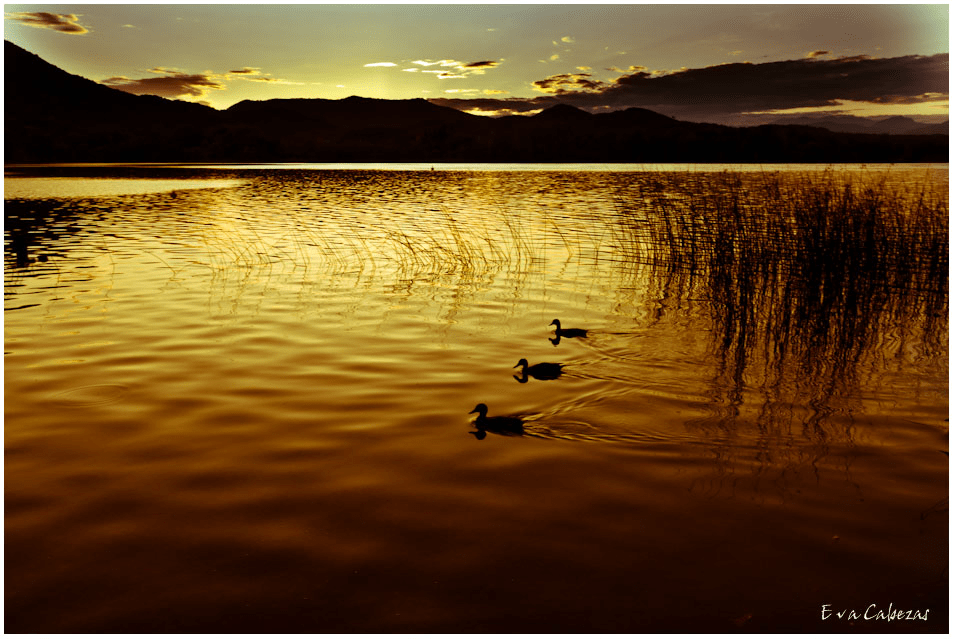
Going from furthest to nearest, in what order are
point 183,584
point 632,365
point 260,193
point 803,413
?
point 260,193 < point 632,365 < point 803,413 < point 183,584

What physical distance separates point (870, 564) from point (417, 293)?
393 inches

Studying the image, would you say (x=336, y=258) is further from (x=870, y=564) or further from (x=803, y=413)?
(x=870, y=564)

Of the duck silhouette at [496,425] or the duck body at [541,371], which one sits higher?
the duck body at [541,371]

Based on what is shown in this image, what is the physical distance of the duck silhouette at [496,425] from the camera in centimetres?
651

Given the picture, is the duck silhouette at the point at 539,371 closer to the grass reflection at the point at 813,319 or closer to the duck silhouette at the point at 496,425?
the duck silhouette at the point at 496,425

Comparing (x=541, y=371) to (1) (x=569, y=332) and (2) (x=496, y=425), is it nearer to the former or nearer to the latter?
(2) (x=496, y=425)

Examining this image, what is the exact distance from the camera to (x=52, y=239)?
20.7 meters

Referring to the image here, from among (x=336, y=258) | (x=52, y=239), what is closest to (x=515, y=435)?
(x=336, y=258)

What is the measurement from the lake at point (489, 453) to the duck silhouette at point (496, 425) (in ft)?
0.10

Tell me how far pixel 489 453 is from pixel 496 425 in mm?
540

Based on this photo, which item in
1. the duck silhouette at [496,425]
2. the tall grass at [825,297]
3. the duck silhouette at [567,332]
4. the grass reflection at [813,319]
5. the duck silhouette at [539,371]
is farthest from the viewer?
the duck silhouette at [567,332]

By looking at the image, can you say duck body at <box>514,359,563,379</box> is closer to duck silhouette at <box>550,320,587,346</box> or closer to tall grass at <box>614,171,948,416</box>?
duck silhouette at <box>550,320,587,346</box>

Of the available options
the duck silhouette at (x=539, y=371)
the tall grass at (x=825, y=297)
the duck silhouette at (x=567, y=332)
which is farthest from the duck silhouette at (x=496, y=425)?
the duck silhouette at (x=567, y=332)

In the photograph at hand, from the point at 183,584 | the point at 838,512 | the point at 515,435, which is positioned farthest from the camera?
the point at 515,435
